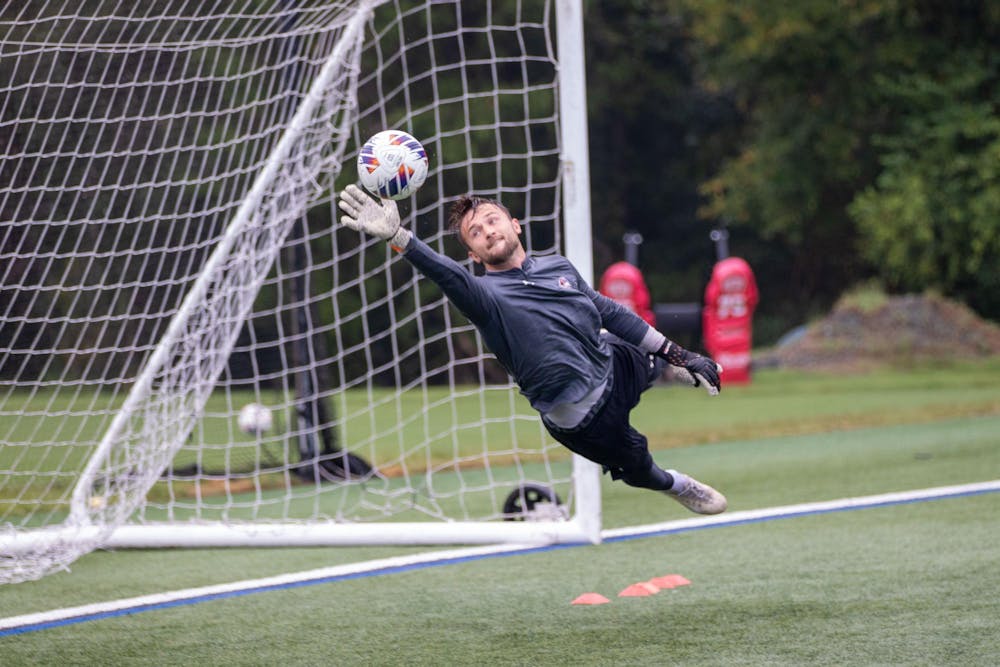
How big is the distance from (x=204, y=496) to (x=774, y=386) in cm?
995

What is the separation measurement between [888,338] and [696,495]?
51.8ft

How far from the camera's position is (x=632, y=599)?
616cm

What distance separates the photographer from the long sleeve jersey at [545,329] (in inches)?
206

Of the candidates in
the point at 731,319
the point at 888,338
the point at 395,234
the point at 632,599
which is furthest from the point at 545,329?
the point at 888,338

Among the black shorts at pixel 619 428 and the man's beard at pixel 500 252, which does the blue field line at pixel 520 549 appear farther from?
the man's beard at pixel 500 252

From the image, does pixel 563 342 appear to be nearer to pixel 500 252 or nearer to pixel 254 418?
pixel 500 252

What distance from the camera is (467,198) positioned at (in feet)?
17.5

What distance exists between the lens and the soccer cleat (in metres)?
5.88

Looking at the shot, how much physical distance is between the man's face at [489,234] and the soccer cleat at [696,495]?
1257mm

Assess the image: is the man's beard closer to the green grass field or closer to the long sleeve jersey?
the long sleeve jersey

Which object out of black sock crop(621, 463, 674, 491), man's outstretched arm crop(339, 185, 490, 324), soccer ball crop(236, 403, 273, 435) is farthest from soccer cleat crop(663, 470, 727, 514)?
soccer ball crop(236, 403, 273, 435)

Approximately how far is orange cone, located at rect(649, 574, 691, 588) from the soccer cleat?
1.75 ft

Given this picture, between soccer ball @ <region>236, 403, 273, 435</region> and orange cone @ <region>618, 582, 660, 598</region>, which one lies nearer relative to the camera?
orange cone @ <region>618, 582, 660, 598</region>

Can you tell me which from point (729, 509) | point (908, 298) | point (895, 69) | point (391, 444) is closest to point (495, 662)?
point (729, 509)
